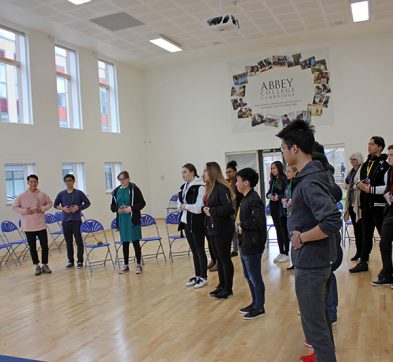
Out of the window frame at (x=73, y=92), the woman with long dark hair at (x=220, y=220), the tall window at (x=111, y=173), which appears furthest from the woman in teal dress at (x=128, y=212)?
the tall window at (x=111, y=173)

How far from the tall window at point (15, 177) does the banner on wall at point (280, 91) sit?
601cm

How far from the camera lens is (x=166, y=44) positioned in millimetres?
10852

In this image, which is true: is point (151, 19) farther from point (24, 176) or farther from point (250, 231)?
point (250, 231)

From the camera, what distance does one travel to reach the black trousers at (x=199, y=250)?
509cm

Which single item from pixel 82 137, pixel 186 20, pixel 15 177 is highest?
pixel 186 20

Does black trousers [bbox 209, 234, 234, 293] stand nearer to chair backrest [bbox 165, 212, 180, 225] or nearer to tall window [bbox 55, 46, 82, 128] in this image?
chair backrest [bbox 165, 212, 180, 225]

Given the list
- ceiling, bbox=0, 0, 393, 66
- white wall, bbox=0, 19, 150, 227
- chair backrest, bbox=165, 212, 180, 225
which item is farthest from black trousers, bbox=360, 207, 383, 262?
white wall, bbox=0, 19, 150, 227

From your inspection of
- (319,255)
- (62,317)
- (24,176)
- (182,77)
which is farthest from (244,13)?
(319,255)

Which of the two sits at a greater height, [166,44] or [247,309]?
[166,44]

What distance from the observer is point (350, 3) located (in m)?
8.65

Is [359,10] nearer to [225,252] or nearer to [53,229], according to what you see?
[225,252]

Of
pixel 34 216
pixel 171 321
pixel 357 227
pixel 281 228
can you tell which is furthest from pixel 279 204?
pixel 34 216

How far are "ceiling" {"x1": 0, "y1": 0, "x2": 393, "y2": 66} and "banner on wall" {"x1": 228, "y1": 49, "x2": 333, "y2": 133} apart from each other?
0.83 metres

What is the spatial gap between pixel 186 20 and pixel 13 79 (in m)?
4.02
